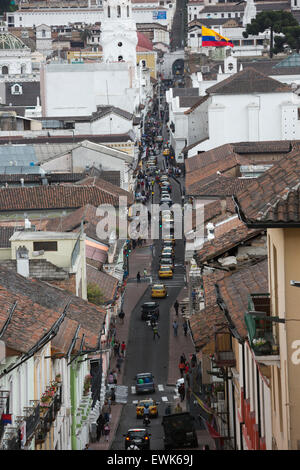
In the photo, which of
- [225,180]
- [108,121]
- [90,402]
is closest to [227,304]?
[90,402]

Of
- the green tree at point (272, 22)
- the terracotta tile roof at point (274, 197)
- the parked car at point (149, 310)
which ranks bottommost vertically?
the parked car at point (149, 310)

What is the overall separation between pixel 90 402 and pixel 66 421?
5.89 m

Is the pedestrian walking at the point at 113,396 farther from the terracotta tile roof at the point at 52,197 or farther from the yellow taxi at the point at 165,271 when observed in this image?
the yellow taxi at the point at 165,271

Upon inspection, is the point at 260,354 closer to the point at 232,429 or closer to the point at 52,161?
the point at 232,429

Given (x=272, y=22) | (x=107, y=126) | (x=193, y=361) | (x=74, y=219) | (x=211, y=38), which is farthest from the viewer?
(x=272, y=22)

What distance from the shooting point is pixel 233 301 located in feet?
102

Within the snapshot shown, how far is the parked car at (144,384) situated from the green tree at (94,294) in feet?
10.00

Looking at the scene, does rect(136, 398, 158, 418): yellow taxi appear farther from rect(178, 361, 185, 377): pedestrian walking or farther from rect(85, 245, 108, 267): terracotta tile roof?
rect(85, 245, 108, 267): terracotta tile roof

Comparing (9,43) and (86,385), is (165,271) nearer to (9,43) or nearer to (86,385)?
(86,385)

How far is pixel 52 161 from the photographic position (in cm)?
9212

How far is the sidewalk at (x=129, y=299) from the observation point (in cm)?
4650

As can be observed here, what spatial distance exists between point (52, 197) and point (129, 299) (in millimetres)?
6779

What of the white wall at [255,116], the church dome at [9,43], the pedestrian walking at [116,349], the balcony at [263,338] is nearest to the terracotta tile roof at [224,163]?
the white wall at [255,116]

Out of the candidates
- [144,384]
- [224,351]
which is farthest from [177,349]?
[224,351]
